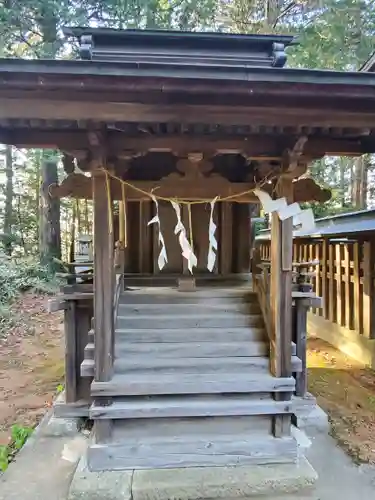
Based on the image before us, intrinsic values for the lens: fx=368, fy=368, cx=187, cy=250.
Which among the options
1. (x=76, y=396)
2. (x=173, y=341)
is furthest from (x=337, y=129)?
(x=76, y=396)

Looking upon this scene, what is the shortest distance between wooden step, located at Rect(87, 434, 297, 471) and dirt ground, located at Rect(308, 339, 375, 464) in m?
0.80

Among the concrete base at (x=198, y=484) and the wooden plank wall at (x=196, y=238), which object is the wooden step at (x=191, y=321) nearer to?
the concrete base at (x=198, y=484)

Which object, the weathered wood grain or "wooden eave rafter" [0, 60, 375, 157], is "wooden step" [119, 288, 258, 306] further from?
"wooden eave rafter" [0, 60, 375, 157]

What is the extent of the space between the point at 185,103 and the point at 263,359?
225 centimetres

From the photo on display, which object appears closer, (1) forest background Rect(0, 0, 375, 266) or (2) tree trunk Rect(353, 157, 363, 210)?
(1) forest background Rect(0, 0, 375, 266)

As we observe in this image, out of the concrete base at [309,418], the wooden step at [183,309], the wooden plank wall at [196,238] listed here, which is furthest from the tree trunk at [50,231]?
the concrete base at [309,418]

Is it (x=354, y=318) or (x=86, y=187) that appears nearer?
(x=86, y=187)

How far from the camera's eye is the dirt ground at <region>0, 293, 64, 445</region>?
4.51 m

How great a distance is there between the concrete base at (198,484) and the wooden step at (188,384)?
60 centimetres

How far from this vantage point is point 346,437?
369 centimetres

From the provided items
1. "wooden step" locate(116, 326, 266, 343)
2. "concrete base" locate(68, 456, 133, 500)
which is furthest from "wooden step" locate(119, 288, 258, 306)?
"concrete base" locate(68, 456, 133, 500)

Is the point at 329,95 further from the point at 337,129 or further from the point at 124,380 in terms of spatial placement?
the point at 124,380

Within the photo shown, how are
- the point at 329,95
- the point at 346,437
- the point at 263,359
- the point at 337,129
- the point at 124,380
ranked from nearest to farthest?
the point at 329,95 < the point at 337,129 < the point at 124,380 < the point at 263,359 < the point at 346,437

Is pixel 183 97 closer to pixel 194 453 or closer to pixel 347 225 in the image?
pixel 194 453
